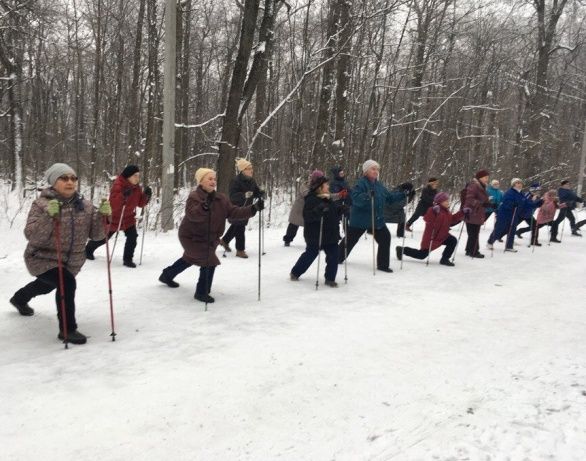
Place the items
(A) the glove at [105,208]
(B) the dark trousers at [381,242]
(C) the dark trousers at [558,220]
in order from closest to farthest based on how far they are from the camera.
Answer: (A) the glove at [105,208], (B) the dark trousers at [381,242], (C) the dark trousers at [558,220]

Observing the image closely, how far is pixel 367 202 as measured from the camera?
8.31m

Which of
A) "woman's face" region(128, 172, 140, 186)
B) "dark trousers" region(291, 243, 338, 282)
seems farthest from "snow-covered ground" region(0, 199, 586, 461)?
"woman's face" region(128, 172, 140, 186)

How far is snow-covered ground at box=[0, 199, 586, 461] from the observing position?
10.1ft

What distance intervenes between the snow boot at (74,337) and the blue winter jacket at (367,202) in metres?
5.15

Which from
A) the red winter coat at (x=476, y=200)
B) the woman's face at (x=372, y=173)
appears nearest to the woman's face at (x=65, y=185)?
the woman's face at (x=372, y=173)

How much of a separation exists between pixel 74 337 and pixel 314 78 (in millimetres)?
19756

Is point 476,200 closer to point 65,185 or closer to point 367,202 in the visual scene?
point 367,202

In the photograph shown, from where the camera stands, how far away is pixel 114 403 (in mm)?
3539

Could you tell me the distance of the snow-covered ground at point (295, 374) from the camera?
3076 millimetres

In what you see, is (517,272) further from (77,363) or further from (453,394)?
(77,363)

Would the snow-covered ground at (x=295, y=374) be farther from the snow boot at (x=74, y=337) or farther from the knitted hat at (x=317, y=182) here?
the knitted hat at (x=317, y=182)

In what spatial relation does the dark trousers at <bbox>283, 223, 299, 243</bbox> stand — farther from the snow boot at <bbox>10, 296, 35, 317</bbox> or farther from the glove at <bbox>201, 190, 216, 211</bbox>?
the snow boot at <bbox>10, 296, 35, 317</bbox>

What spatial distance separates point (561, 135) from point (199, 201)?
3204 centimetres

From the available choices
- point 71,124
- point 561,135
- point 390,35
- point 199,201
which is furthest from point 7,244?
point 71,124
